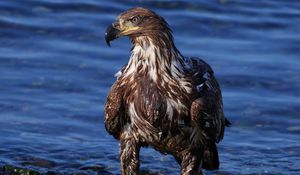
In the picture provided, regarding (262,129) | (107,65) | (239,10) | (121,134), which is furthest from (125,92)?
(239,10)

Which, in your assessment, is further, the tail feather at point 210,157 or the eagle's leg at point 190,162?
the tail feather at point 210,157

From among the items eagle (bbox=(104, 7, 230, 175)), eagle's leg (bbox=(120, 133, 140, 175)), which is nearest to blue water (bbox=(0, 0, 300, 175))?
eagle's leg (bbox=(120, 133, 140, 175))

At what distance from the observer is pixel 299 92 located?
13.2m

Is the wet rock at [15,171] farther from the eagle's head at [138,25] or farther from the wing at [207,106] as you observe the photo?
the eagle's head at [138,25]

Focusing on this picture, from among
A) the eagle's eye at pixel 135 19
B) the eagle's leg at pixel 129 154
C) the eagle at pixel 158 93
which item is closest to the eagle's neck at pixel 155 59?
the eagle at pixel 158 93

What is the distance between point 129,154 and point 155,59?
96 cm

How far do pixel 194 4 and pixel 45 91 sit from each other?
13.4 ft

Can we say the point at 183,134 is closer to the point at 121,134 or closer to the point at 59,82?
the point at 121,134

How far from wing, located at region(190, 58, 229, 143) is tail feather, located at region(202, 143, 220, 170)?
0.41 ft

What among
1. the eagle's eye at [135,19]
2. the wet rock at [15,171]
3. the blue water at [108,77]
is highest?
the eagle's eye at [135,19]

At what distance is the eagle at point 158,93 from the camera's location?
29.7 ft

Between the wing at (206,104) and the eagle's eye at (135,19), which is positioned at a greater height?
the eagle's eye at (135,19)

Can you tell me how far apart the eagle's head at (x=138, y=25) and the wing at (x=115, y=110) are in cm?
47

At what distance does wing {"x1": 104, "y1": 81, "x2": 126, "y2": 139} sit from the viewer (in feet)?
30.0
